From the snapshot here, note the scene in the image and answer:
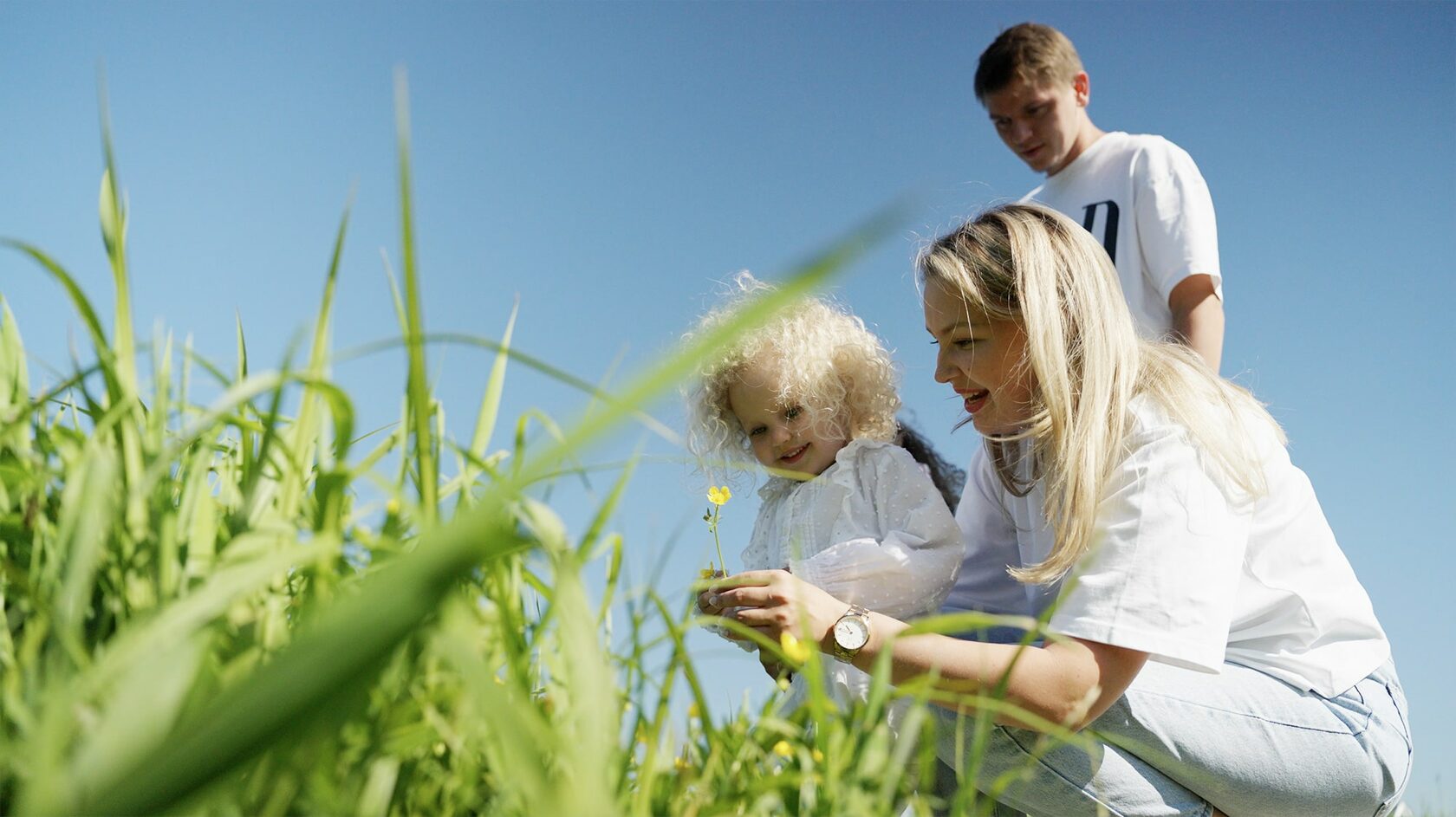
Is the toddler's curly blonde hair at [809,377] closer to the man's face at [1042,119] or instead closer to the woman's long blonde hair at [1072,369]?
the woman's long blonde hair at [1072,369]

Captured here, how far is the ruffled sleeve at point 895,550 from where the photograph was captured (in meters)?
2.26

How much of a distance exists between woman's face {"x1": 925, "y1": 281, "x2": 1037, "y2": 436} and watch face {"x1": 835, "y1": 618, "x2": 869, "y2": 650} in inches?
23.1

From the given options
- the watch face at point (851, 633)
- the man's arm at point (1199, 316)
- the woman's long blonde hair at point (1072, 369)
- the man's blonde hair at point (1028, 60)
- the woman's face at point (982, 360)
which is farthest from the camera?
the man's blonde hair at point (1028, 60)

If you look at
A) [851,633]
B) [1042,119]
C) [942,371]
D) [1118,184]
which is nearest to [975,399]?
[942,371]

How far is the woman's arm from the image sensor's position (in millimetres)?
1446

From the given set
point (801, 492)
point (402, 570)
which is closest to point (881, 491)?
point (801, 492)

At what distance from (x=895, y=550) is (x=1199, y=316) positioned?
141 centimetres

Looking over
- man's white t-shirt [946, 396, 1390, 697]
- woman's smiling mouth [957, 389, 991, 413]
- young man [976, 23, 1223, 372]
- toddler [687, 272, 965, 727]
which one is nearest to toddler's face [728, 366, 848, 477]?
toddler [687, 272, 965, 727]

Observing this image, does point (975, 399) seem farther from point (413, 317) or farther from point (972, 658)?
point (413, 317)

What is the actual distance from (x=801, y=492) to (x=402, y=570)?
251 cm

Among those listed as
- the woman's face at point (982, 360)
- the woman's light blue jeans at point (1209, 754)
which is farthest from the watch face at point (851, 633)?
the woman's face at point (982, 360)

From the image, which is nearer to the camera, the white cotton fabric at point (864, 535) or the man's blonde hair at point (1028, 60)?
A: the white cotton fabric at point (864, 535)

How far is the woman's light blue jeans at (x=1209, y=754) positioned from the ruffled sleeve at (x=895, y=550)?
454 millimetres

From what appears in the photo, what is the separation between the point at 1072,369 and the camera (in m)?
1.91
